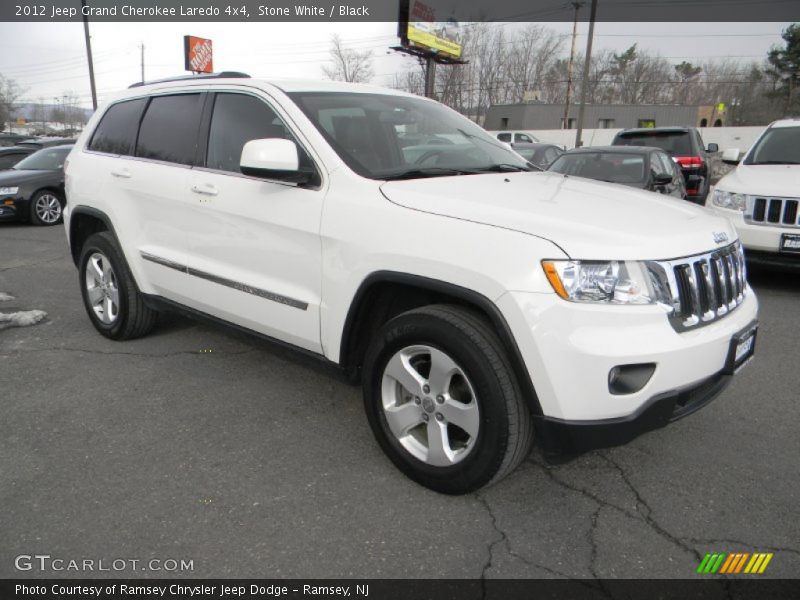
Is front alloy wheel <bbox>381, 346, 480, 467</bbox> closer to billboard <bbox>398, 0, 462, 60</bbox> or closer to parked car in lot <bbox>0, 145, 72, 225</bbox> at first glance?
parked car in lot <bbox>0, 145, 72, 225</bbox>

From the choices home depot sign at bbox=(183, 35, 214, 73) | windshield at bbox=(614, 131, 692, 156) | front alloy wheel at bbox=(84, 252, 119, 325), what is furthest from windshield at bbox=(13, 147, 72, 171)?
home depot sign at bbox=(183, 35, 214, 73)

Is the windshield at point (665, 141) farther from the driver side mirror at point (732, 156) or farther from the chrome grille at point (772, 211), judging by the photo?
the chrome grille at point (772, 211)

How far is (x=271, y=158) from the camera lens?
2.88m

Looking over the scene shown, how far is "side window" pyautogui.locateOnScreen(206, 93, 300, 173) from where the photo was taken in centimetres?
336

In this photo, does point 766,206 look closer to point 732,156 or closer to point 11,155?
point 732,156

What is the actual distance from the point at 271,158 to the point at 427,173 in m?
0.77

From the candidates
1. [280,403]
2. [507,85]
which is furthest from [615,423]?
[507,85]

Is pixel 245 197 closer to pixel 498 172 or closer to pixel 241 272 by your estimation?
pixel 241 272

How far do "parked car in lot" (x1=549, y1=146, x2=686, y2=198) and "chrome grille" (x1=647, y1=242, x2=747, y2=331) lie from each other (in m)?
Result: 5.16

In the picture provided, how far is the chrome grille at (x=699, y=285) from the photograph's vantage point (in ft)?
7.76

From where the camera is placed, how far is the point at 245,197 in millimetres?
3309

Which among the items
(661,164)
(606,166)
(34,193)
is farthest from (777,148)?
(34,193)
